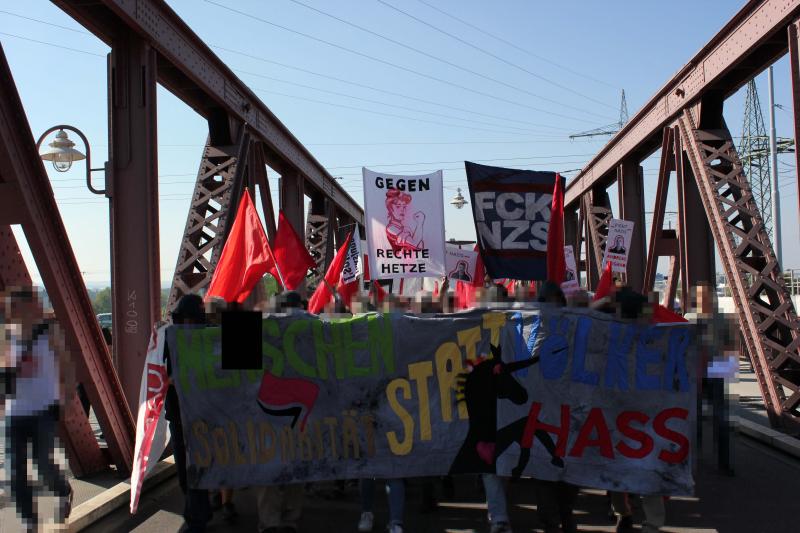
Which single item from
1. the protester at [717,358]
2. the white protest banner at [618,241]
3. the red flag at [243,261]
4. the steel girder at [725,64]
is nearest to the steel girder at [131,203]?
the red flag at [243,261]

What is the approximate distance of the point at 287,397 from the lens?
6.21 meters

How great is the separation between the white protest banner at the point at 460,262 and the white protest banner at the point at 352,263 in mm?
1677

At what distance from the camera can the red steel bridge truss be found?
706 cm

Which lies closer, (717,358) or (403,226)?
(717,358)

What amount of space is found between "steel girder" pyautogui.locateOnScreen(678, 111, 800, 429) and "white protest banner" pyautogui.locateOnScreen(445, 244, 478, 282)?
14.3ft

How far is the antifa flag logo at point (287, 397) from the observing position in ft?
20.3

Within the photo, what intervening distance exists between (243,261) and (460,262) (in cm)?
737

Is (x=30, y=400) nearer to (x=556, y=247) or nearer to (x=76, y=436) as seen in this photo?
(x=76, y=436)

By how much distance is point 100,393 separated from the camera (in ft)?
24.7

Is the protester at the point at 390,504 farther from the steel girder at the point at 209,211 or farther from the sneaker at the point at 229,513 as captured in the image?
the steel girder at the point at 209,211

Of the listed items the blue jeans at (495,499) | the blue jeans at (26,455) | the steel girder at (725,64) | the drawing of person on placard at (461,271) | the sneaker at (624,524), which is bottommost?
the sneaker at (624,524)

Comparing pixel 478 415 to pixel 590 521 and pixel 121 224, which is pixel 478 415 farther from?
pixel 121 224

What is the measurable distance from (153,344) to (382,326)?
6.23ft

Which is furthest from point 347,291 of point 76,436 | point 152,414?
point 152,414
